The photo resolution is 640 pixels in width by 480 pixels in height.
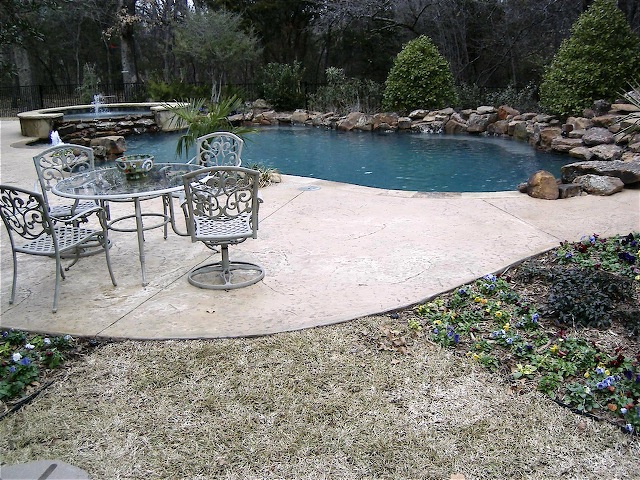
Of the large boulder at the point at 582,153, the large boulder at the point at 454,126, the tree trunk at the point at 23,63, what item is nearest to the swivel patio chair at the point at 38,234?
the large boulder at the point at 582,153

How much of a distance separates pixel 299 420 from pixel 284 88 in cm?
1484

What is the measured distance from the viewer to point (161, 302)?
11.5 feet

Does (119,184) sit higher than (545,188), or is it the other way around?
(119,184)

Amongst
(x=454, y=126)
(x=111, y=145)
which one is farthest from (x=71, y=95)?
(x=454, y=126)

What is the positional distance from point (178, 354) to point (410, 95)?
1196cm

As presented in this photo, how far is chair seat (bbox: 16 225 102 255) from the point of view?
11.1ft

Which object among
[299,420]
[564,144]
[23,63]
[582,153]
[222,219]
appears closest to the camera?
[299,420]

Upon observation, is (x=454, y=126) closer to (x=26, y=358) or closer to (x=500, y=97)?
(x=500, y=97)

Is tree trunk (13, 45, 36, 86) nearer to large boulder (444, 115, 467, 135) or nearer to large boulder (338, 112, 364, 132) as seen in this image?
large boulder (338, 112, 364, 132)

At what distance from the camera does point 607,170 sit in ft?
20.5

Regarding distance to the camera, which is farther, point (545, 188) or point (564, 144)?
point (564, 144)

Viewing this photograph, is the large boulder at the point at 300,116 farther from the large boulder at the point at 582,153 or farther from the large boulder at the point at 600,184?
the large boulder at the point at 600,184

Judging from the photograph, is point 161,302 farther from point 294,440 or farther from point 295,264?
point 294,440

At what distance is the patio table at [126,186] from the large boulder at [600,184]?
4.09m
